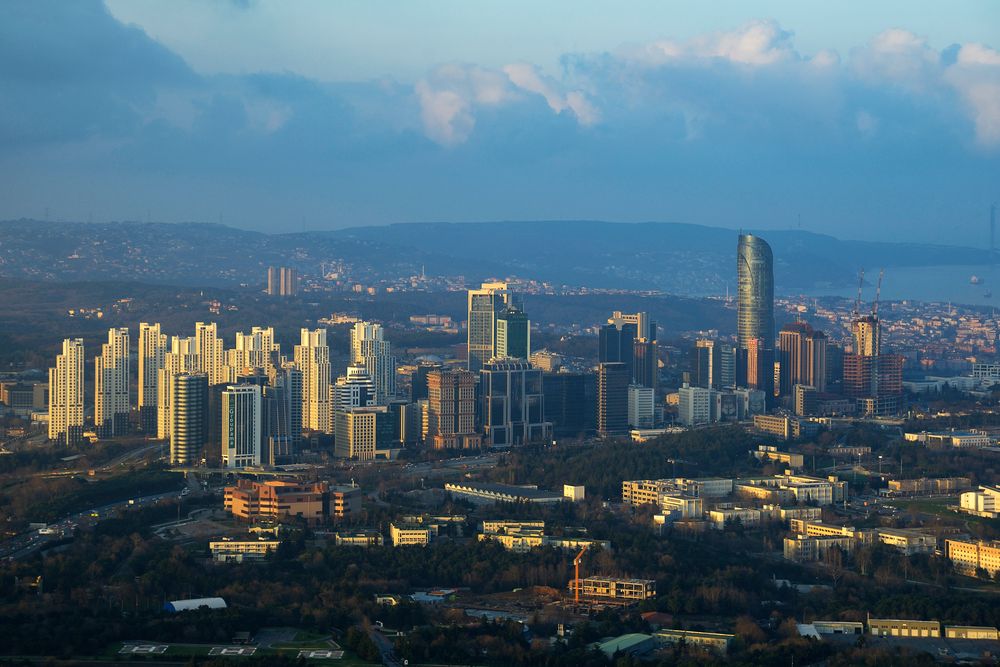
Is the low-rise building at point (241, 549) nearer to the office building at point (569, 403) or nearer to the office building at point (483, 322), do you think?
the office building at point (569, 403)

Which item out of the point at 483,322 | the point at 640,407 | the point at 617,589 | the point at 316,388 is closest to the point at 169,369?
the point at 316,388

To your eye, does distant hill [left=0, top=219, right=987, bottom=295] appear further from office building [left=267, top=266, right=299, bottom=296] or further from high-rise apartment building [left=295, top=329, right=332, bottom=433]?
high-rise apartment building [left=295, top=329, right=332, bottom=433]

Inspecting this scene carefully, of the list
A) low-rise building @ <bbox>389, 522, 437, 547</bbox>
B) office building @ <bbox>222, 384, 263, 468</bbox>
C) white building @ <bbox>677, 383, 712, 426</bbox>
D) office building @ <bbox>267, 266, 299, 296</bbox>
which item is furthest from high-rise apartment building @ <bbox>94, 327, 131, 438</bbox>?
office building @ <bbox>267, 266, 299, 296</bbox>

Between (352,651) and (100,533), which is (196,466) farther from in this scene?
(352,651)

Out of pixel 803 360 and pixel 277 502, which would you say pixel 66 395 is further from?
pixel 803 360

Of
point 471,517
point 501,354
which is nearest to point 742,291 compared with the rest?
point 501,354

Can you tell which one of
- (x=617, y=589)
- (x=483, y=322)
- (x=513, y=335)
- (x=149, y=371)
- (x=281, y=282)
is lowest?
(x=617, y=589)
